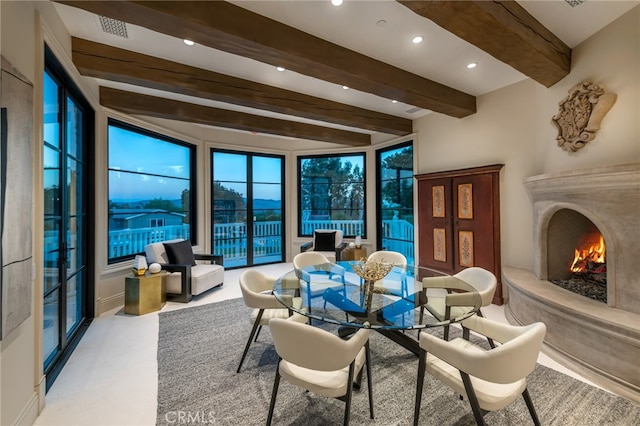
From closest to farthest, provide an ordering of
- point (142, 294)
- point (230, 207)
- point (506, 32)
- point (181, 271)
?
1. point (506, 32)
2. point (142, 294)
3. point (181, 271)
4. point (230, 207)

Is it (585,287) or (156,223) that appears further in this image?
(156,223)

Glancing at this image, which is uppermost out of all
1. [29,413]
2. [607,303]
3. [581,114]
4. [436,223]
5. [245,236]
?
[581,114]

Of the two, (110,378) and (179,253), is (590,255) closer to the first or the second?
(110,378)

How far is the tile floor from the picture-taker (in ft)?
5.95

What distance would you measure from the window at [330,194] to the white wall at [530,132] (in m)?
1.74

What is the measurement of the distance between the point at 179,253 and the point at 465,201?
14.5 feet

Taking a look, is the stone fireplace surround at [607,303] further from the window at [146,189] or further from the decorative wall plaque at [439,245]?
the window at [146,189]

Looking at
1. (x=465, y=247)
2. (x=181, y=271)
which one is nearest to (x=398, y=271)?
(x=465, y=247)

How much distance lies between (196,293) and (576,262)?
15.8ft

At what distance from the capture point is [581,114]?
8.71 feet

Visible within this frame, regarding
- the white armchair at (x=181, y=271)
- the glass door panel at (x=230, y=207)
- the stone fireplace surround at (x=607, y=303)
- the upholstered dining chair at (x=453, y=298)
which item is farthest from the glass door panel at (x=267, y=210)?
the stone fireplace surround at (x=607, y=303)

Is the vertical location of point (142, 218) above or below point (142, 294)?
above

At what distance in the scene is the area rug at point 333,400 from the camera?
5.77 feet

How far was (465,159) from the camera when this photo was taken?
168 inches
